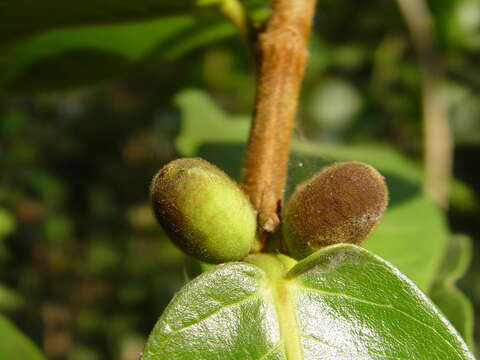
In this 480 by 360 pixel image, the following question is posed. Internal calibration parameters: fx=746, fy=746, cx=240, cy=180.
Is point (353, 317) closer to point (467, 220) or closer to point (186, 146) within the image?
point (186, 146)

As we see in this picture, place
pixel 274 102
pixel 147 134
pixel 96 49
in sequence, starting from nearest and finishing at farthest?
1. pixel 274 102
2. pixel 96 49
3. pixel 147 134

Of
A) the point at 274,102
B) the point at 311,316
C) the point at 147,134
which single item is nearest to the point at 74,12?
the point at 274,102

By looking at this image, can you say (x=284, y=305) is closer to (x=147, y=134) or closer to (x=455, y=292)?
(x=455, y=292)

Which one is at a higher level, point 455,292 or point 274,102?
point 274,102

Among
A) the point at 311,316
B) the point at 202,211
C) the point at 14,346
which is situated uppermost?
the point at 202,211

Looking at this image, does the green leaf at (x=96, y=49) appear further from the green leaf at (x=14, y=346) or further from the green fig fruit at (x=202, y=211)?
the green fig fruit at (x=202, y=211)

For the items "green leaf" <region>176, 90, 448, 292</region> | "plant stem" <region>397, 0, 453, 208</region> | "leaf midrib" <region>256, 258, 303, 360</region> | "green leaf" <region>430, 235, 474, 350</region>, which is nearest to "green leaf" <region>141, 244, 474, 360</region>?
"leaf midrib" <region>256, 258, 303, 360</region>
